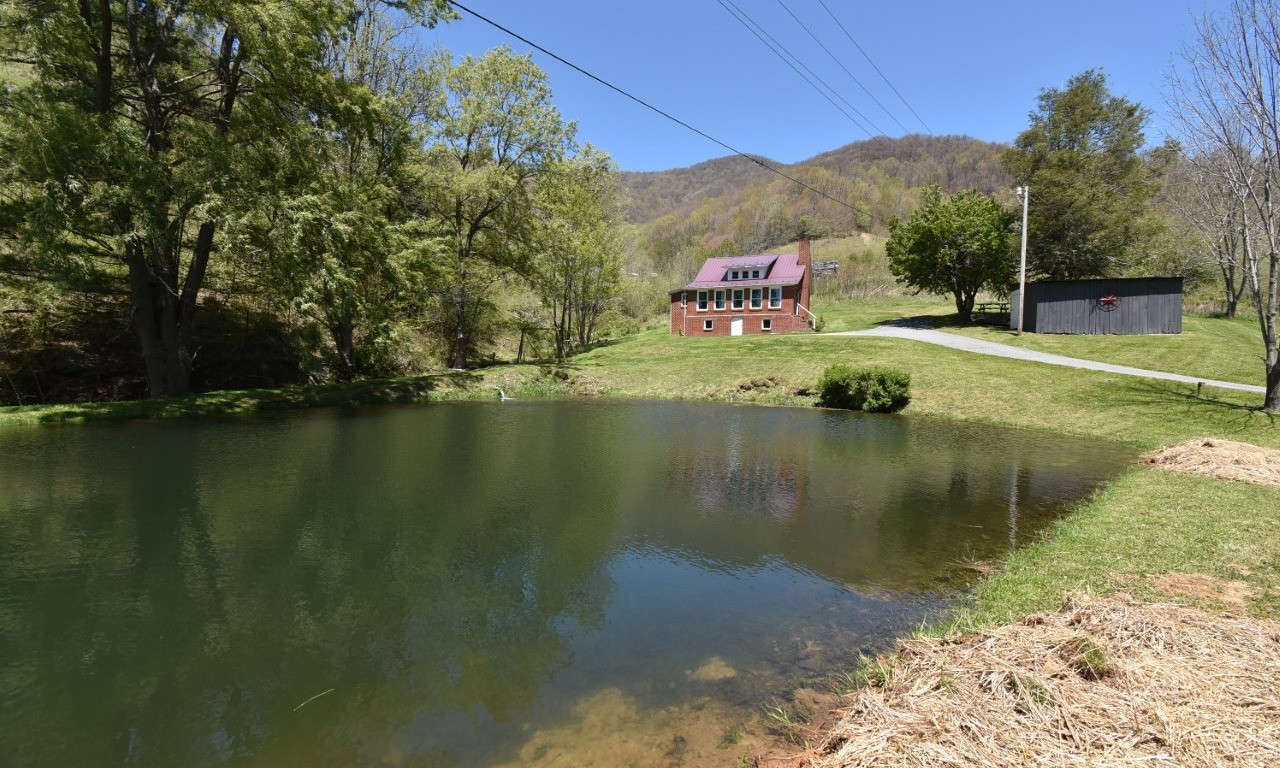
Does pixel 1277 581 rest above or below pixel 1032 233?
below

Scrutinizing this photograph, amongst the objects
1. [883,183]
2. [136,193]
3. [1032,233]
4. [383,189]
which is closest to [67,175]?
[136,193]

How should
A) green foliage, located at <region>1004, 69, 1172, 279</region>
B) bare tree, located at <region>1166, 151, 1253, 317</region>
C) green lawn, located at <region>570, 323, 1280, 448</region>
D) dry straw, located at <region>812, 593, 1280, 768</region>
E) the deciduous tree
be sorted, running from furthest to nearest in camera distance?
1. green foliage, located at <region>1004, 69, 1172, 279</region>
2. green lawn, located at <region>570, 323, 1280, 448</region>
3. the deciduous tree
4. bare tree, located at <region>1166, 151, 1253, 317</region>
5. dry straw, located at <region>812, 593, 1280, 768</region>

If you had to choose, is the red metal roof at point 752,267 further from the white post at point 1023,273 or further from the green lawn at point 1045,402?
the white post at point 1023,273

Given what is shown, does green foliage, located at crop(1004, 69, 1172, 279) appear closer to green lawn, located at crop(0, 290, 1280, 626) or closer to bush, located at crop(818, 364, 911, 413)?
green lawn, located at crop(0, 290, 1280, 626)

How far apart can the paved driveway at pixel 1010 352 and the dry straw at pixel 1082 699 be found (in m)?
18.7

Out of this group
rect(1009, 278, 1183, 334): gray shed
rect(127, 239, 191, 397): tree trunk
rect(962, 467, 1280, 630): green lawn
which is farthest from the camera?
rect(1009, 278, 1183, 334): gray shed

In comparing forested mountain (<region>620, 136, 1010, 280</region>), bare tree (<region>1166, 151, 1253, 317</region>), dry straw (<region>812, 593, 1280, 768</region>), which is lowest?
dry straw (<region>812, 593, 1280, 768</region>)

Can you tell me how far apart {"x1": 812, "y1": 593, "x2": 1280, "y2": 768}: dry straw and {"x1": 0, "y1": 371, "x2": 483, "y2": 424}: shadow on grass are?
19431mm

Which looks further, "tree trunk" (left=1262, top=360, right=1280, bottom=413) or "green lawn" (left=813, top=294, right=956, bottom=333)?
"green lawn" (left=813, top=294, right=956, bottom=333)

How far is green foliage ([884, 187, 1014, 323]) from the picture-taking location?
3528 centimetres

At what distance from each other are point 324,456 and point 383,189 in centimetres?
1329

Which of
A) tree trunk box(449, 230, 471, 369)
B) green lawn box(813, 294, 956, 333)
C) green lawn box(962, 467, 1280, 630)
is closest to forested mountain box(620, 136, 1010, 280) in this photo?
green lawn box(813, 294, 956, 333)

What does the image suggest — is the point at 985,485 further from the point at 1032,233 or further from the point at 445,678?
the point at 1032,233

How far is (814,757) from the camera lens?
338 cm
